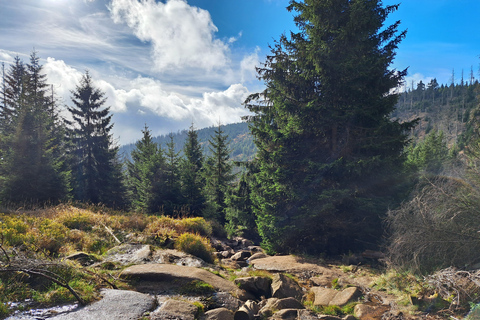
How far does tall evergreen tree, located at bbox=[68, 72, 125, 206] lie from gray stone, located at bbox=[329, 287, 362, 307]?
75.8ft

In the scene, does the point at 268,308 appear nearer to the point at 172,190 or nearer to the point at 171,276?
the point at 171,276

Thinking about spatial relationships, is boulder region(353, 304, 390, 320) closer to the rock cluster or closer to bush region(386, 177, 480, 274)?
the rock cluster

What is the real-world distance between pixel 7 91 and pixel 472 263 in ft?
134

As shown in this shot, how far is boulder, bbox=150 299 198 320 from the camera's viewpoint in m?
4.62

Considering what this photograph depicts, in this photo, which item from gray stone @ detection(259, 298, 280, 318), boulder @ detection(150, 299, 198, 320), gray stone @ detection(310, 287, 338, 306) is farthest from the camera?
gray stone @ detection(310, 287, 338, 306)

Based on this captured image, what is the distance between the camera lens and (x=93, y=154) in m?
26.2

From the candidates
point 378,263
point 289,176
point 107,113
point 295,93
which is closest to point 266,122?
point 295,93

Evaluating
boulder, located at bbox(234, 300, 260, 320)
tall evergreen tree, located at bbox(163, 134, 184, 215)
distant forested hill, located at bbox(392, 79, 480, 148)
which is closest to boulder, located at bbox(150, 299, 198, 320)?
boulder, located at bbox(234, 300, 260, 320)

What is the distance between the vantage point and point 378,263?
9.65m

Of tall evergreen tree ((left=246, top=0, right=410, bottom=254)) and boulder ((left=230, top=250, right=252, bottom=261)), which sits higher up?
tall evergreen tree ((left=246, top=0, right=410, bottom=254))

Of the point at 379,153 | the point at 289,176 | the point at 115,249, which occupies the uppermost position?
the point at 379,153

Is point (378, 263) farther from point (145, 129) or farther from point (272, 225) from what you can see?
point (145, 129)

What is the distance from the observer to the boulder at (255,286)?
6820 millimetres

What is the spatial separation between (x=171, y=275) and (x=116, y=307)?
1.93 metres
